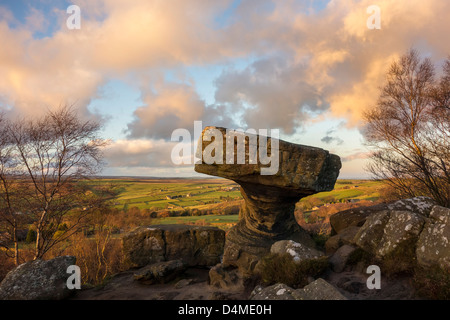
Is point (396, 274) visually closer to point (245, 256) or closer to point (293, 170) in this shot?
point (293, 170)

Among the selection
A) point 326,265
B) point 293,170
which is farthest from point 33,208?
point 326,265

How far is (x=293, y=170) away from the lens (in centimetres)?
912

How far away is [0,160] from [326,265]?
1926cm

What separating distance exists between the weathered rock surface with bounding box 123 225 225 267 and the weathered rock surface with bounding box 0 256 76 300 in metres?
5.07

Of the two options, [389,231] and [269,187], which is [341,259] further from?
[269,187]

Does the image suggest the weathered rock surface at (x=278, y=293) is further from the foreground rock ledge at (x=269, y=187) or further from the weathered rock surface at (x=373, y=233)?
the foreground rock ledge at (x=269, y=187)

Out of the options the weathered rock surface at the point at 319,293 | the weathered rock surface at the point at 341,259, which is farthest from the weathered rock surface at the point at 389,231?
the weathered rock surface at the point at 319,293

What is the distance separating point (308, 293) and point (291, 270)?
148cm

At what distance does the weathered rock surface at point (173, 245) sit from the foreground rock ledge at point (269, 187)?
3027 mm

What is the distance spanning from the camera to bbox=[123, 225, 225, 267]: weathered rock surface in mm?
13750

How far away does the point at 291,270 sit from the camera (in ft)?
22.8

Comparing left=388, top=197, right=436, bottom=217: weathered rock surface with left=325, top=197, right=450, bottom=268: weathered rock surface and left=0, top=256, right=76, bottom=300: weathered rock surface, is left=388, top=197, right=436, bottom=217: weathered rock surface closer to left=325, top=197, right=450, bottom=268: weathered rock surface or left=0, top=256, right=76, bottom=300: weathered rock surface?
left=325, top=197, right=450, bottom=268: weathered rock surface

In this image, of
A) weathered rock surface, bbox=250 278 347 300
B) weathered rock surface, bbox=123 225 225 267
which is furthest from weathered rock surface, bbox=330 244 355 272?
weathered rock surface, bbox=123 225 225 267

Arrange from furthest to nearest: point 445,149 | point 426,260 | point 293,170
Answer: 1. point 445,149
2. point 293,170
3. point 426,260
